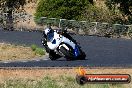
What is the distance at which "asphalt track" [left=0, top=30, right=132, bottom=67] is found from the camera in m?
26.6

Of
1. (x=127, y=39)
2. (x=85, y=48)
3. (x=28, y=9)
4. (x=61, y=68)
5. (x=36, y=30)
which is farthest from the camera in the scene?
(x=28, y=9)

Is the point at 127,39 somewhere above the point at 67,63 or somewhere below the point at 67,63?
below

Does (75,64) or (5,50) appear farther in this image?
(5,50)

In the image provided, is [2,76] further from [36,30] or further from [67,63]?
[36,30]

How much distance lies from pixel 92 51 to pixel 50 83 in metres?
14.0

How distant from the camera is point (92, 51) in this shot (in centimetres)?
3441

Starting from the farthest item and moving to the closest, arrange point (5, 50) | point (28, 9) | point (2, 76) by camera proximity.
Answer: point (28, 9) → point (5, 50) → point (2, 76)

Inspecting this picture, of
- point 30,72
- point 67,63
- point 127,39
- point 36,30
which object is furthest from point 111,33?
point 30,72

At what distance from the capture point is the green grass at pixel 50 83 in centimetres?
1958

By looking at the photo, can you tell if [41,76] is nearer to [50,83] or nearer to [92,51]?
[50,83]

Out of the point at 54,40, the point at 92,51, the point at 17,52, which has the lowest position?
the point at 92,51

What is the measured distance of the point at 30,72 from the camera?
2381cm

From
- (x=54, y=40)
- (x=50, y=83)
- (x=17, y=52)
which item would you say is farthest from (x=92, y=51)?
(x=54, y=40)

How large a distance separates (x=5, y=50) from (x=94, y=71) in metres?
10.4
